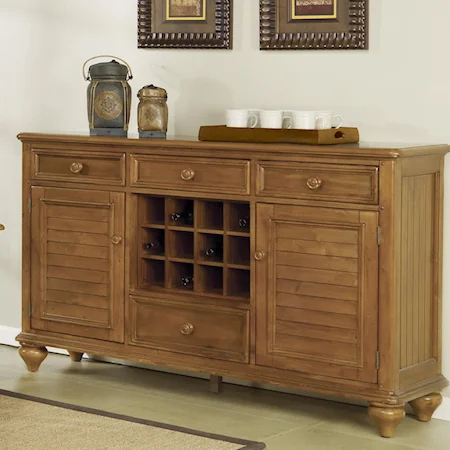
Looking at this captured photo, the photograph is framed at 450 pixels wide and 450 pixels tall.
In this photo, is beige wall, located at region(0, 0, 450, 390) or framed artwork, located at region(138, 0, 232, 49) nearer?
beige wall, located at region(0, 0, 450, 390)

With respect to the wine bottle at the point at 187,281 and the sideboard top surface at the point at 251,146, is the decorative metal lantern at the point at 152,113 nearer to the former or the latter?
the sideboard top surface at the point at 251,146

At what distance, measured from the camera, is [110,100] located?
4.26 metres

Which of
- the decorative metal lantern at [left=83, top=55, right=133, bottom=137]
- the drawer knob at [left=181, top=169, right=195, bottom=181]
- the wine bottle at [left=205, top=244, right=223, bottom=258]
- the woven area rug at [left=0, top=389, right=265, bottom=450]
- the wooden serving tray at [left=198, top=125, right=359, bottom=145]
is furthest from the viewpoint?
the decorative metal lantern at [left=83, top=55, right=133, bottom=137]

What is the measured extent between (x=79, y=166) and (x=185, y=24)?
2.51 ft

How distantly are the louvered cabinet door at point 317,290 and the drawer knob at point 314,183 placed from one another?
81 millimetres

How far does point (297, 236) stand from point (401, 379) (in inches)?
24.2

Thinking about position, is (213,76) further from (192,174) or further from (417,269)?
(417,269)

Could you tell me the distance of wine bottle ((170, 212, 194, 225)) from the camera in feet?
13.5

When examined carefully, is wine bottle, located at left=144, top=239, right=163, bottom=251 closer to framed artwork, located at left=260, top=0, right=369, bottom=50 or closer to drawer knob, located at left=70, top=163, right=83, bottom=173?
drawer knob, located at left=70, top=163, right=83, bottom=173

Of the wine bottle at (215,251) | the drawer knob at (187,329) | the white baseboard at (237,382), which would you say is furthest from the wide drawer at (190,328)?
the white baseboard at (237,382)

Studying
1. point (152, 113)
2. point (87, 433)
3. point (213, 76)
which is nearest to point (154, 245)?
point (152, 113)

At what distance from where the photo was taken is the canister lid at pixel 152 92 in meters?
4.20

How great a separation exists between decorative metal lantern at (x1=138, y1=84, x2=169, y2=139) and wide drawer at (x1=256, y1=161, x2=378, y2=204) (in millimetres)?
571

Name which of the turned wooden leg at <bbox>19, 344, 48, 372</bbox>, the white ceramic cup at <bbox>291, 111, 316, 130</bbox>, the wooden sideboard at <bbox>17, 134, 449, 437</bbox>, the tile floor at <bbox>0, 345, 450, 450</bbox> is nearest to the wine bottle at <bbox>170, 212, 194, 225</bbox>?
the wooden sideboard at <bbox>17, 134, 449, 437</bbox>
